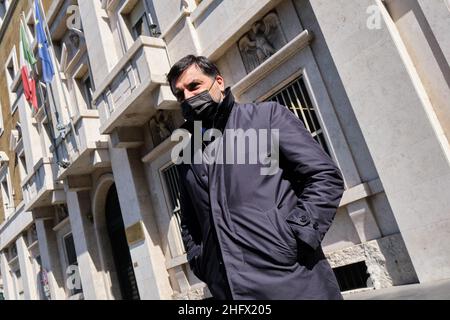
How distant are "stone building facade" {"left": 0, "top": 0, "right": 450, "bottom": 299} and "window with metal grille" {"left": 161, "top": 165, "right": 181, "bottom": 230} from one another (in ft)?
0.11

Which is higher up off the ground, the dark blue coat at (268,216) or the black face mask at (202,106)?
the black face mask at (202,106)

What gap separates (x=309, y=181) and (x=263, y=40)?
4866mm

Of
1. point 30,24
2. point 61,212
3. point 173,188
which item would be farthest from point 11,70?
point 173,188

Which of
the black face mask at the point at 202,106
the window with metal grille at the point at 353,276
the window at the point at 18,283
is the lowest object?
the window with metal grille at the point at 353,276

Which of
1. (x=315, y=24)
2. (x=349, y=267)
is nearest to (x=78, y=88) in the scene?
(x=315, y=24)

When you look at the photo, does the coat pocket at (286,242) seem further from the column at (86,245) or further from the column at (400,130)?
the column at (86,245)

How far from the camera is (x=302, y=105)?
5.90 metres

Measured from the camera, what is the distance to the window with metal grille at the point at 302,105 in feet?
18.7

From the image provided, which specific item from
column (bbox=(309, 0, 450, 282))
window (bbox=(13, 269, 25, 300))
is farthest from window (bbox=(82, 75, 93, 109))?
window (bbox=(13, 269, 25, 300))

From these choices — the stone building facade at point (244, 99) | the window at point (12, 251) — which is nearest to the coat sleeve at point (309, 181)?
the stone building facade at point (244, 99)

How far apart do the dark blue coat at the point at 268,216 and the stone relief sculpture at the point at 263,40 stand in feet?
14.5

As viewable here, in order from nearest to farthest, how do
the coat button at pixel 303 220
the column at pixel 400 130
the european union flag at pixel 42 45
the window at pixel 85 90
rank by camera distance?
the coat button at pixel 303 220
the column at pixel 400 130
the european union flag at pixel 42 45
the window at pixel 85 90

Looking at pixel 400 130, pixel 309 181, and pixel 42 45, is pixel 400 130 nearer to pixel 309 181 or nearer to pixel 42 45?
pixel 309 181

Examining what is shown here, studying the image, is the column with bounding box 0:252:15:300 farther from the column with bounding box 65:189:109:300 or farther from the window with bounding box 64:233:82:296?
the column with bounding box 65:189:109:300
